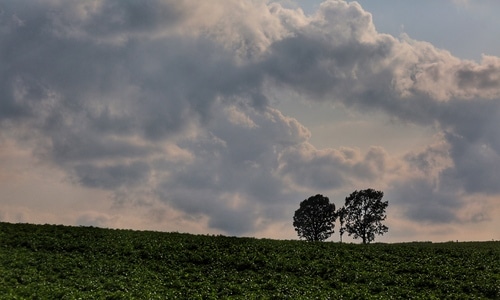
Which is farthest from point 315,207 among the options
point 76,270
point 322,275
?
point 76,270

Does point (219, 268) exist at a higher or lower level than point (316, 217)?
lower

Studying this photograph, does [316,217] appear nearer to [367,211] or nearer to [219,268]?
[367,211]

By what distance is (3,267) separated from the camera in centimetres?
4784

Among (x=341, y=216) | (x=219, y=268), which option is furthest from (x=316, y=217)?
(x=219, y=268)

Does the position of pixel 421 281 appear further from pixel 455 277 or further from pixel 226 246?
pixel 226 246

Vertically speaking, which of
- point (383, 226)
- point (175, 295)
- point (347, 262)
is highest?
point (383, 226)

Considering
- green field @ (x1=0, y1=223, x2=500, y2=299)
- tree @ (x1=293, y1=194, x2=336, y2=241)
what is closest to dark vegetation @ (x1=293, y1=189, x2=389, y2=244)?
tree @ (x1=293, y1=194, x2=336, y2=241)

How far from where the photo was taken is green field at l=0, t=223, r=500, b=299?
141 ft

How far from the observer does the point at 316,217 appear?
107188 millimetres

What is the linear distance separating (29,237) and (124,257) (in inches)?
520

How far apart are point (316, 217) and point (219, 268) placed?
5921cm

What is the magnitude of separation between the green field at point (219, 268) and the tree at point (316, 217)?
43.8 metres

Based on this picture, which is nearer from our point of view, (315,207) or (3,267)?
(3,267)

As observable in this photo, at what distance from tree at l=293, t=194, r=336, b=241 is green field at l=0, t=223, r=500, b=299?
43.8 metres
